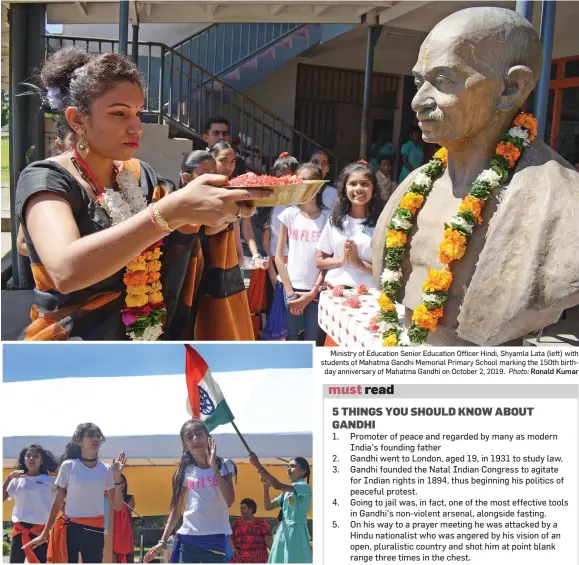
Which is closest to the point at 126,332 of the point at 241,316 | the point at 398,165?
the point at 241,316

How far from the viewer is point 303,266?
3936mm

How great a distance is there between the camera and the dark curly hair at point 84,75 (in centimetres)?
170

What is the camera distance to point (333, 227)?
360 centimetres

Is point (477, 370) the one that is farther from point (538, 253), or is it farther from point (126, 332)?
point (126, 332)

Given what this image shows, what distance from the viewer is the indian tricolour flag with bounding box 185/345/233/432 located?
175cm

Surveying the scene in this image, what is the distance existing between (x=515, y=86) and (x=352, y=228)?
5.53 ft

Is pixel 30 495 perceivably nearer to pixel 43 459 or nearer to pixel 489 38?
pixel 43 459

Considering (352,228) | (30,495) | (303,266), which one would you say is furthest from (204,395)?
(303,266)

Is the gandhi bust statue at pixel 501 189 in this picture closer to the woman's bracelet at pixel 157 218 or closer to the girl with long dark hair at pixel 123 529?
the woman's bracelet at pixel 157 218

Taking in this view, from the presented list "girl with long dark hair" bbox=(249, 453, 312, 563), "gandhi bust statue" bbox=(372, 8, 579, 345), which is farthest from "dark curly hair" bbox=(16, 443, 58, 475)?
"gandhi bust statue" bbox=(372, 8, 579, 345)

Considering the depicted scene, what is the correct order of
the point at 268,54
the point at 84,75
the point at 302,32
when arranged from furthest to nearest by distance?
the point at 268,54 < the point at 302,32 < the point at 84,75

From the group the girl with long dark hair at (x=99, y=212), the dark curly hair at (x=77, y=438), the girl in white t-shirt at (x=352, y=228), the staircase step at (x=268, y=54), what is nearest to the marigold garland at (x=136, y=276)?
the girl with long dark hair at (x=99, y=212)

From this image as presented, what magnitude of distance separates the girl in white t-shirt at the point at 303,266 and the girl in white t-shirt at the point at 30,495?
7.30 feet

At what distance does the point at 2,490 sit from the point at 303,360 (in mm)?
837
